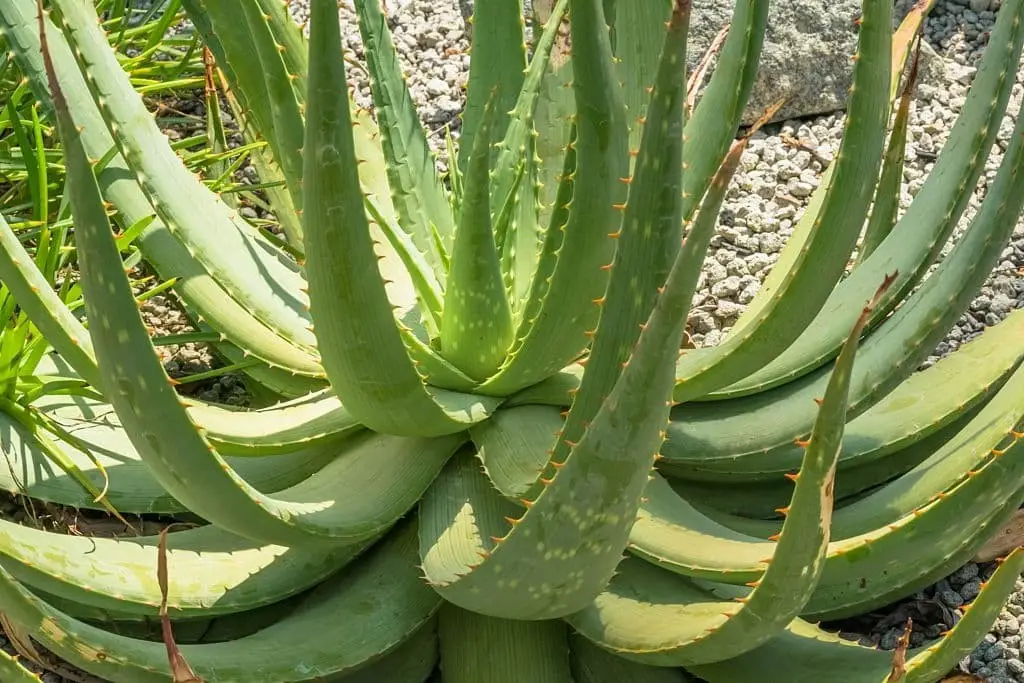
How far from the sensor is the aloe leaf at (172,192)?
156cm

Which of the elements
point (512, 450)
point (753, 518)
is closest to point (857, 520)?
point (753, 518)

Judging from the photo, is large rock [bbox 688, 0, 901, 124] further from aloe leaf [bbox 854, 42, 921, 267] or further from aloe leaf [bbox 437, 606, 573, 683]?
aloe leaf [bbox 437, 606, 573, 683]

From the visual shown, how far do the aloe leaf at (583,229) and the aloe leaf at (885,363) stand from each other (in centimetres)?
22

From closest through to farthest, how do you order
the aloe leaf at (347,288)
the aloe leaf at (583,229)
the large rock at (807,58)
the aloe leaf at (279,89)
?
the aloe leaf at (347,288) < the aloe leaf at (583,229) < the aloe leaf at (279,89) < the large rock at (807,58)

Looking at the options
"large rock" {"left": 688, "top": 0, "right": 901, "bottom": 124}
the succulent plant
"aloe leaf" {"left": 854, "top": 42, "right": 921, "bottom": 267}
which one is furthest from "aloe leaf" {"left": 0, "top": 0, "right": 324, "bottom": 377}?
"large rock" {"left": 688, "top": 0, "right": 901, "bottom": 124}

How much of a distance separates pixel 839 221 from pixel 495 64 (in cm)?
57

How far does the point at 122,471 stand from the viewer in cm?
153

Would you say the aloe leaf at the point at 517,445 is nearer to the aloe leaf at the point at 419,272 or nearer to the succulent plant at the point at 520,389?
the succulent plant at the point at 520,389

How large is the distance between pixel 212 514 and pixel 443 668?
17.2 inches

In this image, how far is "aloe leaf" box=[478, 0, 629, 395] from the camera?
1099 mm

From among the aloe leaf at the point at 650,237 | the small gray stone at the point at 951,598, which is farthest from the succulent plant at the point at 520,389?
the small gray stone at the point at 951,598

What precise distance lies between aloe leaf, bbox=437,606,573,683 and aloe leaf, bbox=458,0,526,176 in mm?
579

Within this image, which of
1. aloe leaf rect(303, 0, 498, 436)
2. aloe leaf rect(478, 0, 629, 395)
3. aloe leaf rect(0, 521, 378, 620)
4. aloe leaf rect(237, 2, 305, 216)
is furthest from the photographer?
aloe leaf rect(237, 2, 305, 216)

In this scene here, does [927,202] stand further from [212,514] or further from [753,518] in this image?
[212,514]
